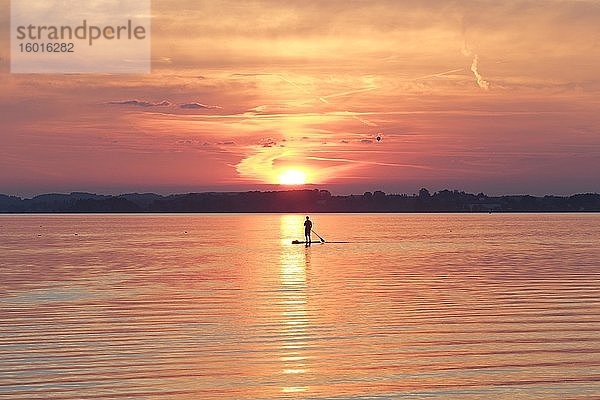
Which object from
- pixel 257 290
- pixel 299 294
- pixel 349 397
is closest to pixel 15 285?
pixel 257 290

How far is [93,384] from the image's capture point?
49.4 ft

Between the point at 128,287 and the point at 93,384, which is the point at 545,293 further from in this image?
the point at 93,384

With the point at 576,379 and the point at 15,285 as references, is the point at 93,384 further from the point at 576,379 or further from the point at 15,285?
the point at 15,285

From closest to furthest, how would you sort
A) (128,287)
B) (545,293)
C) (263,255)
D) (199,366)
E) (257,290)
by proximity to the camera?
(199,366) → (545,293) → (257,290) → (128,287) → (263,255)

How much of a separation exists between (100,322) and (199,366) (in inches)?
286

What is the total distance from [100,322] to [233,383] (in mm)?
8955

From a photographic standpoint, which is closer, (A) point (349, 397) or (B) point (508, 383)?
(A) point (349, 397)

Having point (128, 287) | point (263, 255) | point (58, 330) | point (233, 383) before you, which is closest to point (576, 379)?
point (233, 383)

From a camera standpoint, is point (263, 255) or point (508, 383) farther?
point (263, 255)

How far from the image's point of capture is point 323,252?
58969 millimetres

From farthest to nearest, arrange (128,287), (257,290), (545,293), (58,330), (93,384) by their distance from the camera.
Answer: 1. (128,287)
2. (257,290)
3. (545,293)
4. (58,330)
5. (93,384)

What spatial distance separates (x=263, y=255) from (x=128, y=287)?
76.7ft

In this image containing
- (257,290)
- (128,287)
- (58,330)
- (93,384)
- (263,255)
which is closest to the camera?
(93,384)

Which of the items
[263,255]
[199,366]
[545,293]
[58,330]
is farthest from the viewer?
[263,255]
